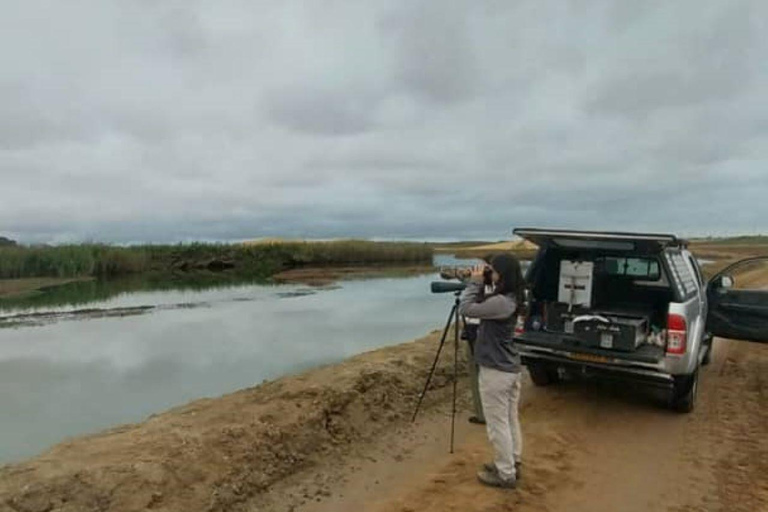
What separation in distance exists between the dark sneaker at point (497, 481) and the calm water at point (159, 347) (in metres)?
4.59

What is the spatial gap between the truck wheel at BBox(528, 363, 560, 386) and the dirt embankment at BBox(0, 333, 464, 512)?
1.15 meters

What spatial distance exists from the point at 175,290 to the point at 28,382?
1710 cm

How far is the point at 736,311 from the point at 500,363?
17.0ft

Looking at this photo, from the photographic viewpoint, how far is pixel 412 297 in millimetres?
21625

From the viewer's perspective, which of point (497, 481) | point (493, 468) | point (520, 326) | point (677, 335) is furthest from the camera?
point (520, 326)

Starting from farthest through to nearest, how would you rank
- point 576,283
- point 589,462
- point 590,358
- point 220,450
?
point 576,283 < point 590,358 < point 589,462 < point 220,450

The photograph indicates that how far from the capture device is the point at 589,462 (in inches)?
184

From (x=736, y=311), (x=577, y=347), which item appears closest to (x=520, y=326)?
(x=577, y=347)

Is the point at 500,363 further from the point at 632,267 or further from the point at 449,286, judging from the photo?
the point at 632,267

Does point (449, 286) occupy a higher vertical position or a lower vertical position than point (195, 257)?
higher

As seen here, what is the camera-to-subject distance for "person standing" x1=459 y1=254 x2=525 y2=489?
13.5 feet

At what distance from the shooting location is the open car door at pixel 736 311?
751 cm

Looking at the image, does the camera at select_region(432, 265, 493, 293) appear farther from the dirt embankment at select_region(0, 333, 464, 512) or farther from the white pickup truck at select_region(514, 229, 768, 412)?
the dirt embankment at select_region(0, 333, 464, 512)

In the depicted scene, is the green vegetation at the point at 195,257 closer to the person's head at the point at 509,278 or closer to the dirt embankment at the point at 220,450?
the dirt embankment at the point at 220,450
